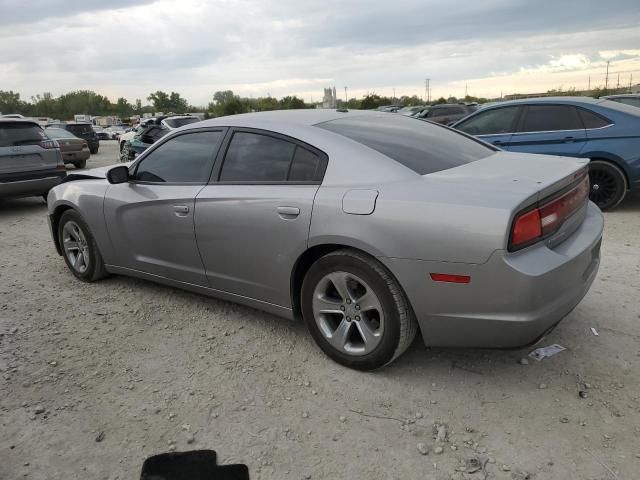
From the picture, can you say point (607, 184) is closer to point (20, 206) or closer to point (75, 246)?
point (75, 246)

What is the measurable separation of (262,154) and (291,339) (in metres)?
1.29

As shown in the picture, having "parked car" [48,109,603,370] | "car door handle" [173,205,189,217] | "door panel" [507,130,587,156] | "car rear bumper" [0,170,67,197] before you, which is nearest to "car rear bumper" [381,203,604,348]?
"parked car" [48,109,603,370]

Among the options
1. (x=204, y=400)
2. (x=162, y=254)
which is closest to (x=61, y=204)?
(x=162, y=254)

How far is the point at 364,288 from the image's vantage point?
299cm

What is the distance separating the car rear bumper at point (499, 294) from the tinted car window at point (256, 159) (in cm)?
103

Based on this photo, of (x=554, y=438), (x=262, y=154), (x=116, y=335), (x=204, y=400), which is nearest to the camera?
(x=554, y=438)

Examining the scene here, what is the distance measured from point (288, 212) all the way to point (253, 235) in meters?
0.34

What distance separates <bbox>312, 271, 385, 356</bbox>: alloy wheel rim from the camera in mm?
2941

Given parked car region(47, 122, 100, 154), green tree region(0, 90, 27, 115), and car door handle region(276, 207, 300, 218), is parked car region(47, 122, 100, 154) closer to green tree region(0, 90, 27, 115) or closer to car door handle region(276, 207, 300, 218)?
car door handle region(276, 207, 300, 218)

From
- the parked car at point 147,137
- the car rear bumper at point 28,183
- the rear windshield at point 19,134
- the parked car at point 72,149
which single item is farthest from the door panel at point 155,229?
the parked car at point 72,149

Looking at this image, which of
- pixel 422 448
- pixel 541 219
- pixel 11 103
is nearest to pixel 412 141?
pixel 541 219

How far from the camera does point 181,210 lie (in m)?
3.74

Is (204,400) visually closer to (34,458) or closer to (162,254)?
(34,458)

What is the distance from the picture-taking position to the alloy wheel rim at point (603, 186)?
6.72 m
